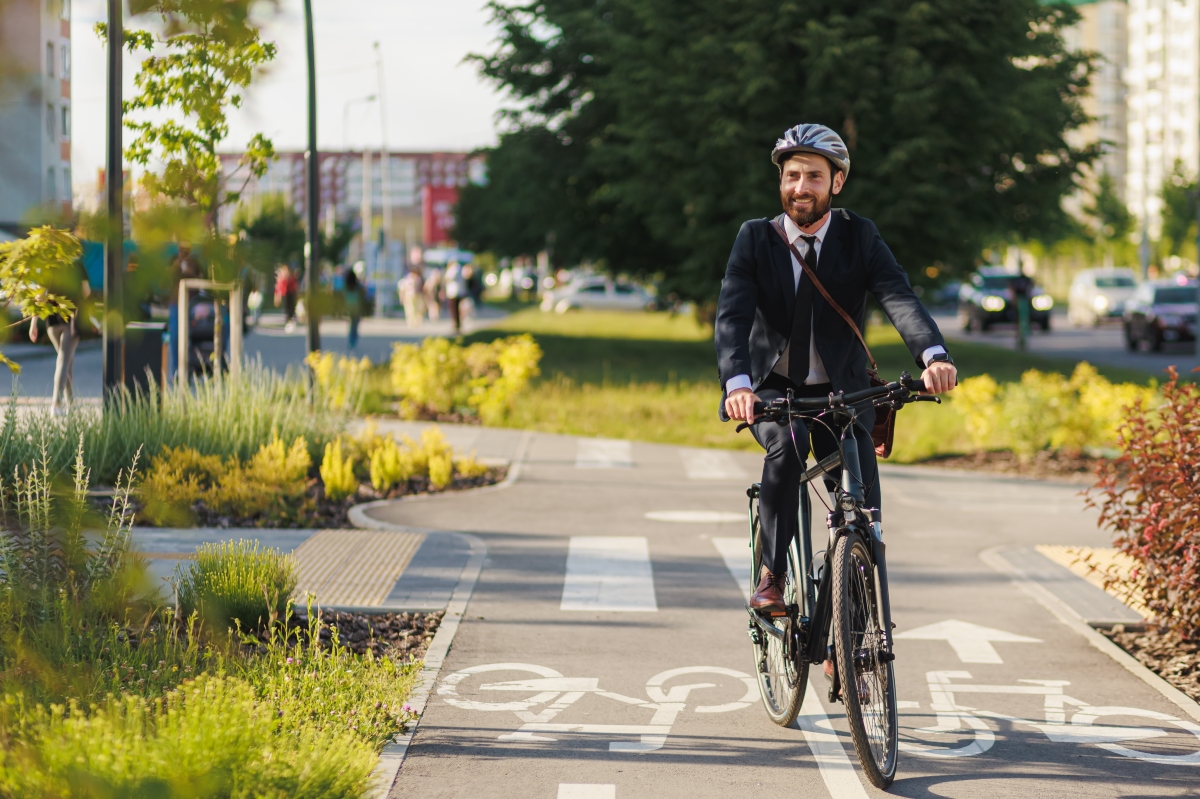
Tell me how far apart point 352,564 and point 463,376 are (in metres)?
9.63

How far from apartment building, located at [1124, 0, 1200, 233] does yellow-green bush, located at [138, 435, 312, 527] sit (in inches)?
3867

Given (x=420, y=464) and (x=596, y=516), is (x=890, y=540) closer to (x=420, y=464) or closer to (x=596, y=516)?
(x=596, y=516)

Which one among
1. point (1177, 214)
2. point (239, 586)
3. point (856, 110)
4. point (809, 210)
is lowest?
point (239, 586)

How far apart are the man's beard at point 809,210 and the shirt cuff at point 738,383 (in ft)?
2.03

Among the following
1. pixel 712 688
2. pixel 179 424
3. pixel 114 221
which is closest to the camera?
pixel 114 221

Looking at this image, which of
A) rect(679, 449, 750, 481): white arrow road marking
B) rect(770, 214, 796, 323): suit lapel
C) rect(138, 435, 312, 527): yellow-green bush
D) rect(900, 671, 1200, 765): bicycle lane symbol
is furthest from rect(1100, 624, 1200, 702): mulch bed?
rect(679, 449, 750, 481): white arrow road marking

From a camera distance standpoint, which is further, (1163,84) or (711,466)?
(1163,84)

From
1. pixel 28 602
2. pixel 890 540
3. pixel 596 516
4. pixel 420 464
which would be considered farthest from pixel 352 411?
pixel 28 602

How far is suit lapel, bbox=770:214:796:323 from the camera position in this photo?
4.85 meters

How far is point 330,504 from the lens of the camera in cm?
1077

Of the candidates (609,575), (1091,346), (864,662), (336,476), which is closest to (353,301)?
(864,662)

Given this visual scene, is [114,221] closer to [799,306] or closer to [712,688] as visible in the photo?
[799,306]

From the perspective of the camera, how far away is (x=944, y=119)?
2536 centimetres

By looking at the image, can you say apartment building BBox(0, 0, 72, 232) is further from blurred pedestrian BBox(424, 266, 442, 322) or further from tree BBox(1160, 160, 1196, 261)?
tree BBox(1160, 160, 1196, 261)
